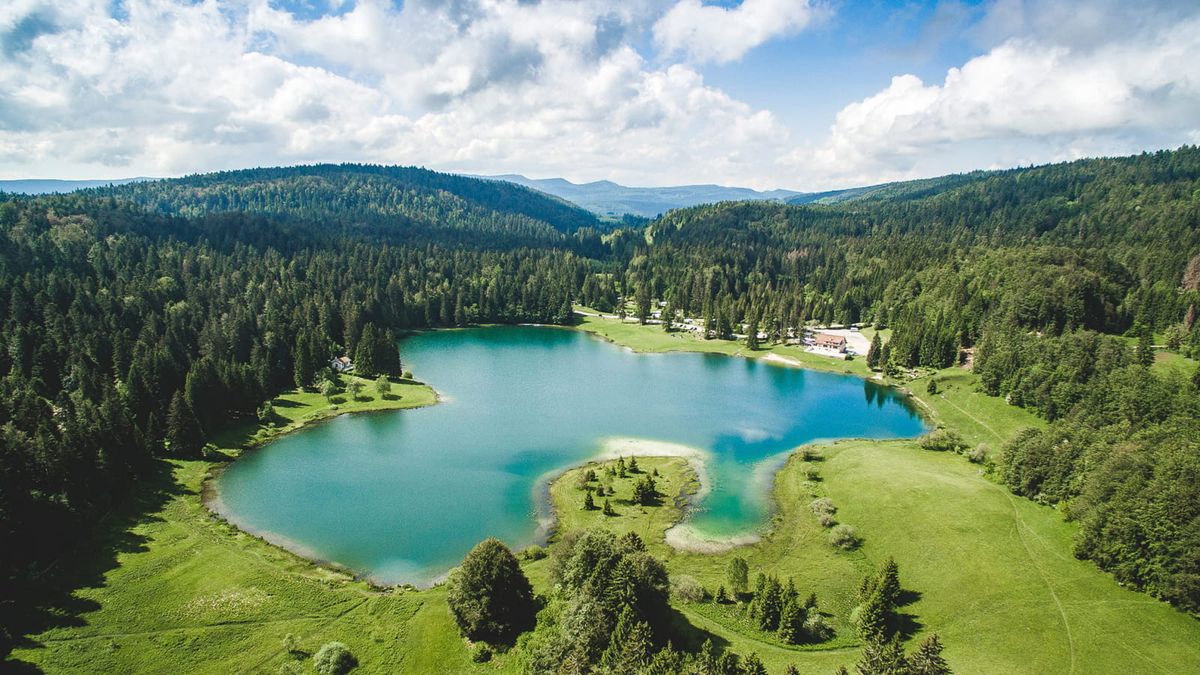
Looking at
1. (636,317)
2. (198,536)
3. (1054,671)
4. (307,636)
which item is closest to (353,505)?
(198,536)

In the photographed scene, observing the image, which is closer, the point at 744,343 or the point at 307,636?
the point at 307,636

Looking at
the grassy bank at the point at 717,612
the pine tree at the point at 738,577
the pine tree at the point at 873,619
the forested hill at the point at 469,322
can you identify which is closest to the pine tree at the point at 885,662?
the grassy bank at the point at 717,612

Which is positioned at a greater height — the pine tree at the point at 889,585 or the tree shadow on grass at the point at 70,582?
the pine tree at the point at 889,585

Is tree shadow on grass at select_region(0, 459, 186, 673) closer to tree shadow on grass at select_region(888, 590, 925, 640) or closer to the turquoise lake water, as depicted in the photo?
the turquoise lake water

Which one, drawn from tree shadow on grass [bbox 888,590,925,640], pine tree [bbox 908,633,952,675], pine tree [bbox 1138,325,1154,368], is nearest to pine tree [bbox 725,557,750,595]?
tree shadow on grass [bbox 888,590,925,640]

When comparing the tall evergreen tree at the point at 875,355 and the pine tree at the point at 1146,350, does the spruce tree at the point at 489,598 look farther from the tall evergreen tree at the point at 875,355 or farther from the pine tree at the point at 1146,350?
the tall evergreen tree at the point at 875,355

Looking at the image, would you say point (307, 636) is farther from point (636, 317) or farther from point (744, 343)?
point (636, 317)
